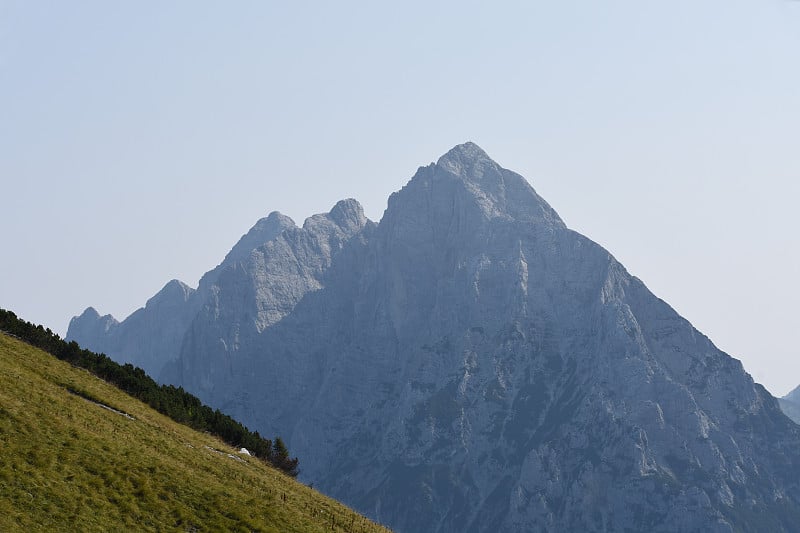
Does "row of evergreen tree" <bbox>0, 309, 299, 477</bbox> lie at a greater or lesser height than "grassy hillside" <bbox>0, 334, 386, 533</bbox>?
greater

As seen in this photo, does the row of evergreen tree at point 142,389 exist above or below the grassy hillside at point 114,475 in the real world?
above

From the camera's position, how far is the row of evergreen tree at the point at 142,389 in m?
81.6

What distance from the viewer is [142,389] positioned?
84062 mm

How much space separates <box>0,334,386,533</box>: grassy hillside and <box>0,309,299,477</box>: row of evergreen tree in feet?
23.9

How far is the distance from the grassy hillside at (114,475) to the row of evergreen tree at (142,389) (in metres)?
7.29

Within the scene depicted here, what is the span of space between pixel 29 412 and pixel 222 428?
1196 inches

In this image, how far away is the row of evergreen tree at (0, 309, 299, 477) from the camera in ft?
268

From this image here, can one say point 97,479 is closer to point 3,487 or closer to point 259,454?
point 3,487

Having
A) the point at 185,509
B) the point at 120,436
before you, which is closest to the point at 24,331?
the point at 120,436

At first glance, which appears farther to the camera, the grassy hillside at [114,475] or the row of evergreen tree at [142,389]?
the row of evergreen tree at [142,389]

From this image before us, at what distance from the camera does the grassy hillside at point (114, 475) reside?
4850 centimetres

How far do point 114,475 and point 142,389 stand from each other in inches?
1239

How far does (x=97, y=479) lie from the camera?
2057 inches

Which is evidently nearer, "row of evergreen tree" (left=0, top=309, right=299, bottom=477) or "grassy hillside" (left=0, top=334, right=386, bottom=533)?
"grassy hillside" (left=0, top=334, right=386, bottom=533)
